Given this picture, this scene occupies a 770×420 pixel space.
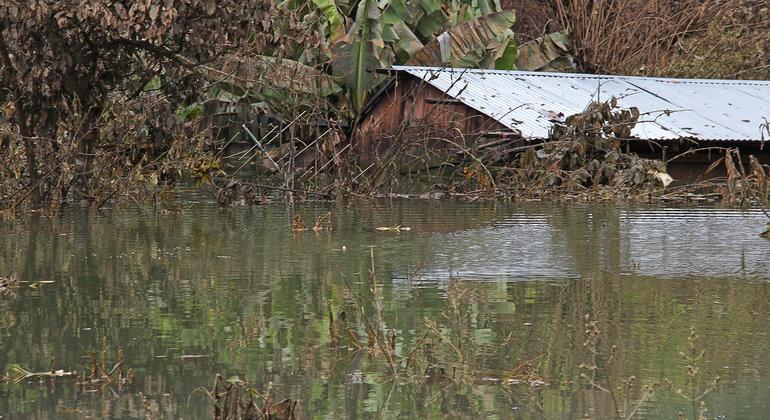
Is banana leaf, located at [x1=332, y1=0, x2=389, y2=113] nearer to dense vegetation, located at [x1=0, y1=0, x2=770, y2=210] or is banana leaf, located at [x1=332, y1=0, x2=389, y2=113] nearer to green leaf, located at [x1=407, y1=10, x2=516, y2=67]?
dense vegetation, located at [x1=0, y1=0, x2=770, y2=210]

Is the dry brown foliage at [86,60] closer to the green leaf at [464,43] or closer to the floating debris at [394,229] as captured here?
the floating debris at [394,229]

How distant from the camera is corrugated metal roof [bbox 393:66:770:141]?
731 inches

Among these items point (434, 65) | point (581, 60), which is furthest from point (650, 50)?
point (434, 65)

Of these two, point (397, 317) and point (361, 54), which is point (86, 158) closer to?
point (361, 54)

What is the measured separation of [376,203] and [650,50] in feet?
53.4

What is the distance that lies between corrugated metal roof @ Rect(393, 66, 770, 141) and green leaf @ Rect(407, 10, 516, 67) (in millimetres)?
1255

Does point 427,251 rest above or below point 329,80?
below

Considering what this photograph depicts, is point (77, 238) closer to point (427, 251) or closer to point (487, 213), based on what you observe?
point (427, 251)

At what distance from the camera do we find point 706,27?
103ft

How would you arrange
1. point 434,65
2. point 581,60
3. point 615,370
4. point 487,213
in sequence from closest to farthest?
point 615,370, point 487,213, point 434,65, point 581,60

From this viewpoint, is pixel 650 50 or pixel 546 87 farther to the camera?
pixel 650 50

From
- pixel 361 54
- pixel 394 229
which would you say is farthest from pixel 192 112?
pixel 394 229

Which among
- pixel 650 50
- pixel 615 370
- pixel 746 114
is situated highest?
pixel 650 50

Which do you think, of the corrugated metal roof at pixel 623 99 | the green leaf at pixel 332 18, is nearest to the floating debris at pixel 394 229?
the corrugated metal roof at pixel 623 99
